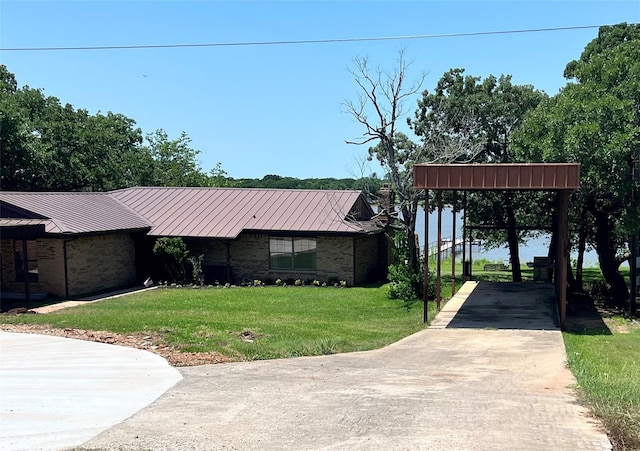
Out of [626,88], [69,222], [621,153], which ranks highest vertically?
[626,88]

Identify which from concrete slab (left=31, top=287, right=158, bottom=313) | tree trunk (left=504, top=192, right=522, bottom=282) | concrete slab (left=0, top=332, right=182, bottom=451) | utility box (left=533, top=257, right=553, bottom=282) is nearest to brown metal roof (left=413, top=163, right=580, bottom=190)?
concrete slab (left=0, top=332, right=182, bottom=451)

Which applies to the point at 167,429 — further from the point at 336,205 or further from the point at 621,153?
the point at 336,205

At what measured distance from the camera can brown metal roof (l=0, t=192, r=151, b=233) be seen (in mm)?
19500

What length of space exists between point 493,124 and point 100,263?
51.7 ft

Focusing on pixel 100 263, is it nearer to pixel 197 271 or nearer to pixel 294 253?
pixel 197 271

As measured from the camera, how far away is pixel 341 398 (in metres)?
7.48

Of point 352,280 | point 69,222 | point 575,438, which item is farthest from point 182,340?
point 352,280

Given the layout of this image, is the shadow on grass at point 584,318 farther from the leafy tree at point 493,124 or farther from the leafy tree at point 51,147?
the leafy tree at point 51,147

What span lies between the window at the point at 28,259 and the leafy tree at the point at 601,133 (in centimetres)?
1613

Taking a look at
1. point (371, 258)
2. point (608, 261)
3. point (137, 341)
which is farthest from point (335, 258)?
point (137, 341)

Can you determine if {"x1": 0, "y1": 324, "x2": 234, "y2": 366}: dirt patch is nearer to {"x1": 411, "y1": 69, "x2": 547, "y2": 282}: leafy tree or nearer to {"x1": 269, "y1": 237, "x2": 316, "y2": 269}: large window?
{"x1": 269, "y1": 237, "x2": 316, "y2": 269}: large window

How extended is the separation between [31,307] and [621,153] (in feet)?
56.6

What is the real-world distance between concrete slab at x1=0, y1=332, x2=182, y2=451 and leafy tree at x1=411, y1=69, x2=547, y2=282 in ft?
54.5

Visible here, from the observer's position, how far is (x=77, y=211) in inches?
851
